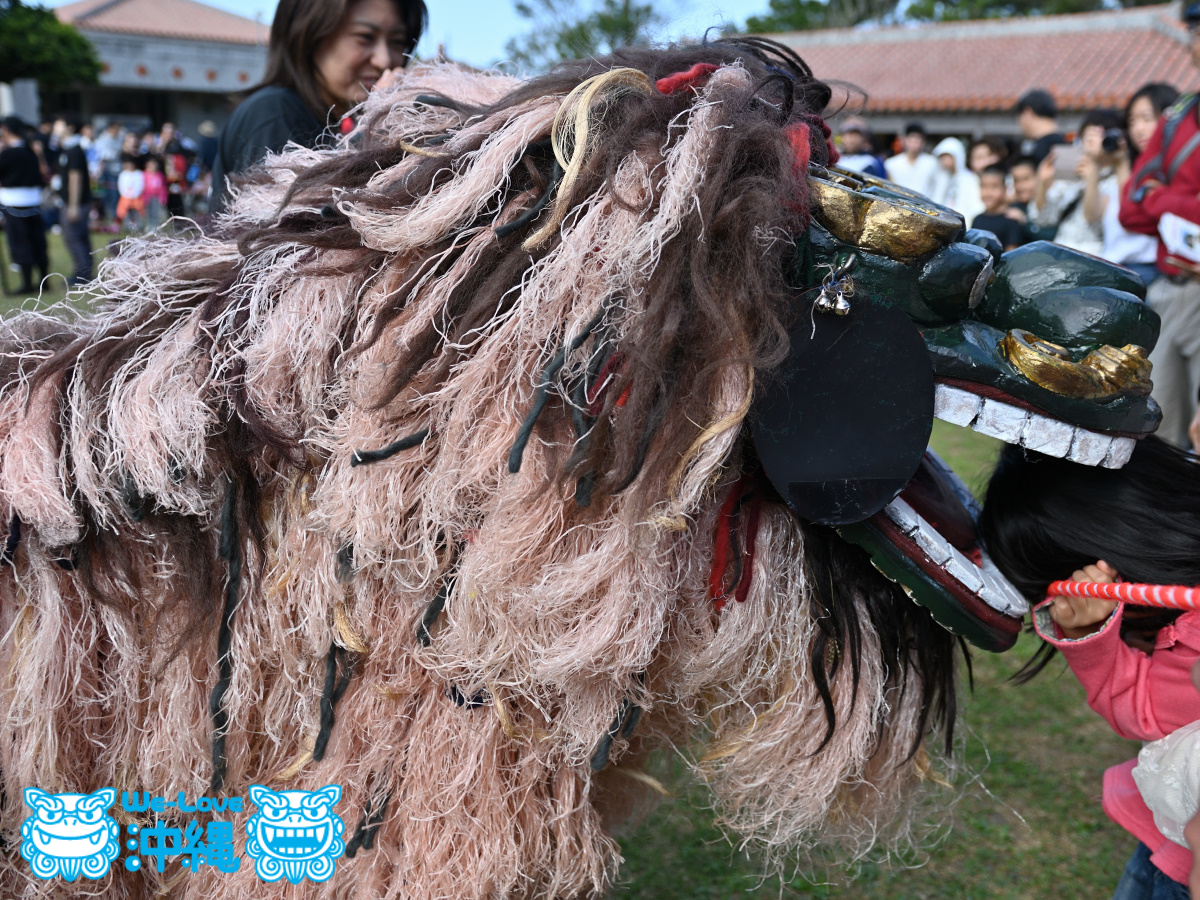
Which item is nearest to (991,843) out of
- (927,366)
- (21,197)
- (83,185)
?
(927,366)

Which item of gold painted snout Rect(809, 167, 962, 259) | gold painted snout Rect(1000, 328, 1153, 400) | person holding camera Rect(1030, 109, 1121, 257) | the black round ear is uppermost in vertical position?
gold painted snout Rect(809, 167, 962, 259)

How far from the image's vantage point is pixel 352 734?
1.15 m

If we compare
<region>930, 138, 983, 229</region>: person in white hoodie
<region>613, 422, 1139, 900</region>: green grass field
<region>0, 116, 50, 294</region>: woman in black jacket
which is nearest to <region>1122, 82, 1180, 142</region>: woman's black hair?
<region>930, 138, 983, 229</region>: person in white hoodie

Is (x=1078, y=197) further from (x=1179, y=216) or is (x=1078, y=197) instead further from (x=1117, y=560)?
(x=1117, y=560)

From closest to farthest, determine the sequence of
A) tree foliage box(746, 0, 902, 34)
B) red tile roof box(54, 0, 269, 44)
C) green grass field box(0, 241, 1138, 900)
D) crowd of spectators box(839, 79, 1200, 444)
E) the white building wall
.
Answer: green grass field box(0, 241, 1138, 900)
crowd of spectators box(839, 79, 1200, 444)
the white building wall
red tile roof box(54, 0, 269, 44)
tree foliage box(746, 0, 902, 34)

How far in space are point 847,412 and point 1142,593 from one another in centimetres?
54

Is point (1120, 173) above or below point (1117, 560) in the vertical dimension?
below

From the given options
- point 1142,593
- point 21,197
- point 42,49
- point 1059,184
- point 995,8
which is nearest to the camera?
point 1142,593

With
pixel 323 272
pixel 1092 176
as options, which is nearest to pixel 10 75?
pixel 1092 176

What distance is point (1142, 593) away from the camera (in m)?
1.21

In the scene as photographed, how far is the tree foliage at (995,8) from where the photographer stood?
1166 inches

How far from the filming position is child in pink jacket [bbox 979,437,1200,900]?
125 cm

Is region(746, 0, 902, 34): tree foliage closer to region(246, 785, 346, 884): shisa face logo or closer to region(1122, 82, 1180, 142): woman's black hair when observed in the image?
region(1122, 82, 1180, 142): woman's black hair

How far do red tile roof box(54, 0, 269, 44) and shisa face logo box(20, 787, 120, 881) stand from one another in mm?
30213
